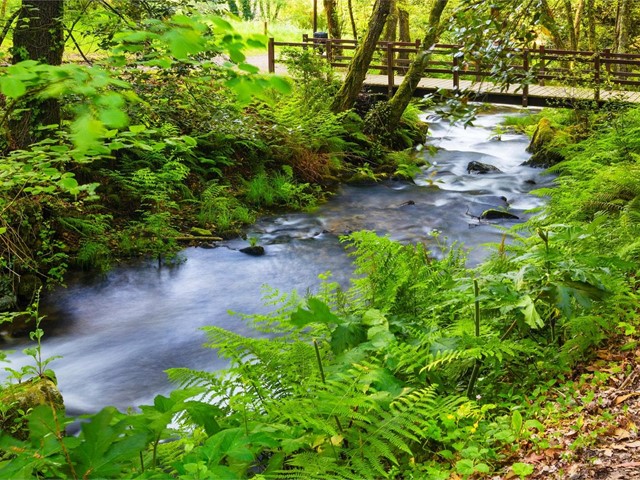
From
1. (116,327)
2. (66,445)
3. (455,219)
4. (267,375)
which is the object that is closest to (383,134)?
(455,219)

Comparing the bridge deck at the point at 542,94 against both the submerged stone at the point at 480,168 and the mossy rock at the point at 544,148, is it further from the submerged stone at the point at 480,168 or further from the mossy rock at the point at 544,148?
the submerged stone at the point at 480,168

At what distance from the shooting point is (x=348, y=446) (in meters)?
3.27

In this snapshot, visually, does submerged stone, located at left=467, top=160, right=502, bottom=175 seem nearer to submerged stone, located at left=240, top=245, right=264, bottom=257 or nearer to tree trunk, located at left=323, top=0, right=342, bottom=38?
submerged stone, located at left=240, top=245, right=264, bottom=257

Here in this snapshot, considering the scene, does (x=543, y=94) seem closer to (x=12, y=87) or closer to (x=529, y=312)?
(x=529, y=312)

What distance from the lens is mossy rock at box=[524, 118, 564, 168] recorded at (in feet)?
50.7

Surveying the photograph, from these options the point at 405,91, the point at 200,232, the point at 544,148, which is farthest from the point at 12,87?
the point at 544,148

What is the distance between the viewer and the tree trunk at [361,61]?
585 inches

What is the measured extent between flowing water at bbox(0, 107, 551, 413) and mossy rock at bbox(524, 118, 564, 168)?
1.96 ft

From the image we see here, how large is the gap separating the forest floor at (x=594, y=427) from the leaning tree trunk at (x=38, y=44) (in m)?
6.31

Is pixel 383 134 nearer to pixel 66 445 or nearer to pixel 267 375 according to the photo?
pixel 267 375

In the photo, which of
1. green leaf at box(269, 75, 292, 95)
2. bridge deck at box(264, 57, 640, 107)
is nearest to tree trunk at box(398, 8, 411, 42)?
bridge deck at box(264, 57, 640, 107)

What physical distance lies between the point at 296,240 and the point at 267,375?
707 centimetres

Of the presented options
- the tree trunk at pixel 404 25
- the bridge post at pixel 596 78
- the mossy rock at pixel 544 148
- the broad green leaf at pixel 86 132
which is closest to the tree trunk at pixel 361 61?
the mossy rock at pixel 544 148

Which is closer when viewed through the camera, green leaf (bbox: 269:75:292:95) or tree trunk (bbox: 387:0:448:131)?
green leaf (bbox: 269:75:292:95)
